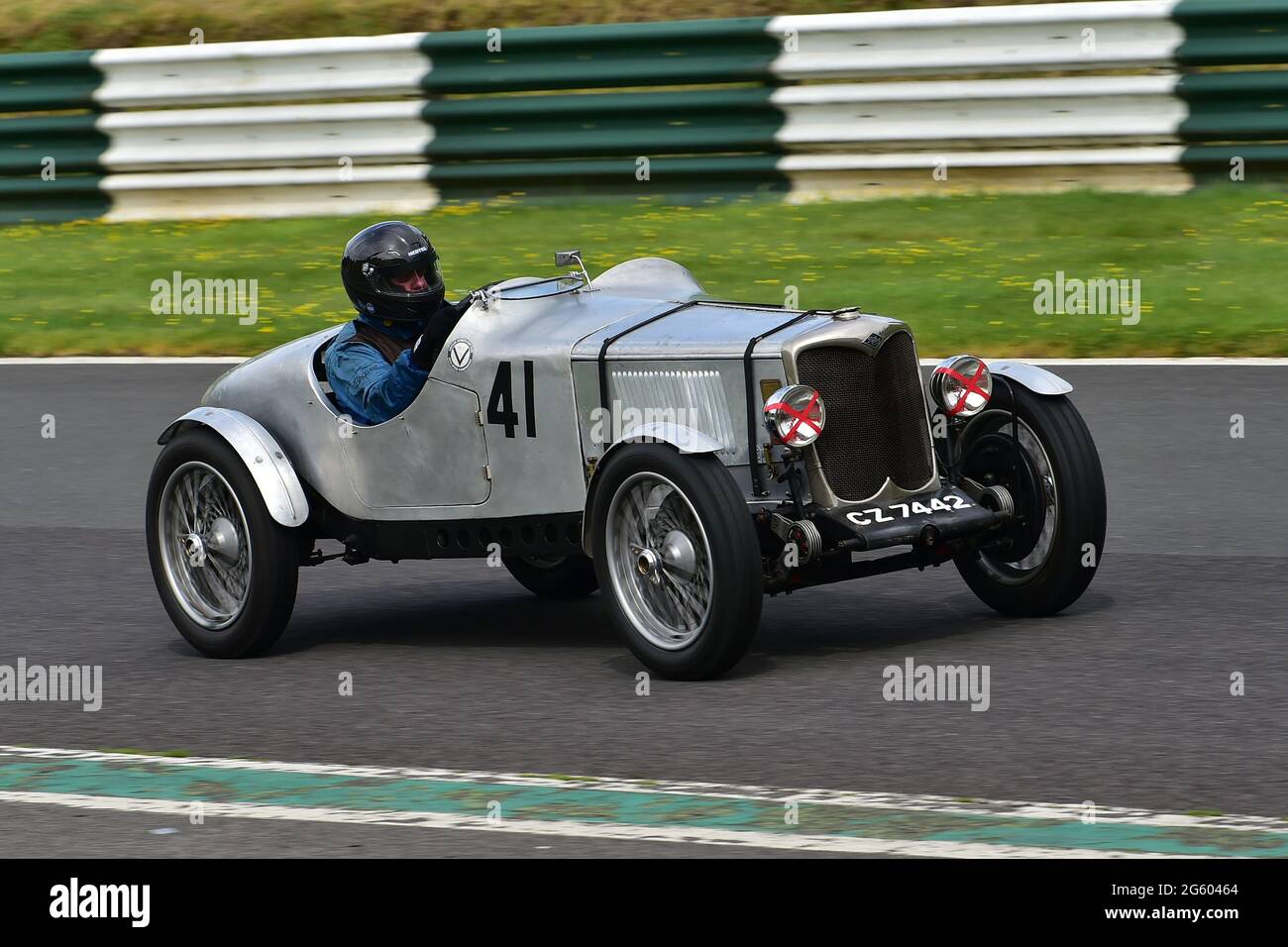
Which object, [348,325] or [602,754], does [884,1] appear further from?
[602,754]

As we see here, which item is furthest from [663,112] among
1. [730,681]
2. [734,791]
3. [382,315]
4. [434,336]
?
[734,791]

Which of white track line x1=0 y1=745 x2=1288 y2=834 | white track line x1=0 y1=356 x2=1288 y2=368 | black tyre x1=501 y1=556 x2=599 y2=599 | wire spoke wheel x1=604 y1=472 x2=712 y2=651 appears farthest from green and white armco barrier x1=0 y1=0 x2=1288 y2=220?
white track line x1=0 y1=745 x2=1288 y2=834

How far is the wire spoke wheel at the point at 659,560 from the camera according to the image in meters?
6.86

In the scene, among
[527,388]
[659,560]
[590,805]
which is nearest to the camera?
[590,805]

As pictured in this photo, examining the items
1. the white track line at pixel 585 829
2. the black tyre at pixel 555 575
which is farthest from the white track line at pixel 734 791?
the black tyre at pixel 555 575

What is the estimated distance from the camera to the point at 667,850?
5113 mm

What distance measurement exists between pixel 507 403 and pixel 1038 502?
5.93ft

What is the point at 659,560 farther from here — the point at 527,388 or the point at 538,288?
the point at 538,288

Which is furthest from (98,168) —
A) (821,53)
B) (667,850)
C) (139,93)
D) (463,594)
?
(667,850)

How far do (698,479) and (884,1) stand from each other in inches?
461

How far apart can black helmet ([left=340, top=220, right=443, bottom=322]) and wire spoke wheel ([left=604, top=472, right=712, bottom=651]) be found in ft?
4.57

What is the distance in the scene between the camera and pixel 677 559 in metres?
6.88

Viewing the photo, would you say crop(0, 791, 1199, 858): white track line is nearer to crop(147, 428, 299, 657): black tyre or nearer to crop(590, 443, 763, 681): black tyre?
crop(590, 443, 763, 681): black tyre
